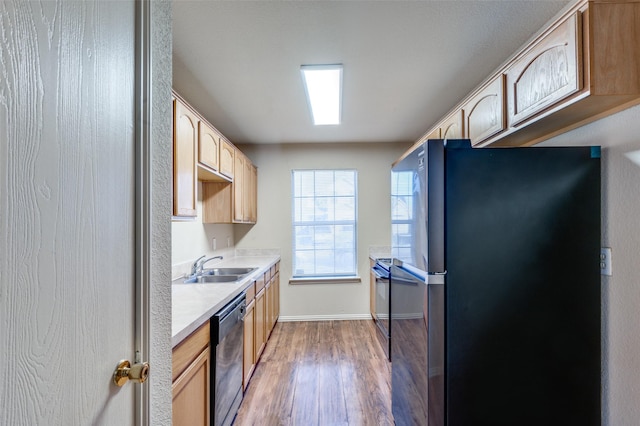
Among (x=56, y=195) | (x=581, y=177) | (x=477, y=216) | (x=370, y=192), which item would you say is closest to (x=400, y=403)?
(x=477, y=216)

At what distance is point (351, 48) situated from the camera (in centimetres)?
186

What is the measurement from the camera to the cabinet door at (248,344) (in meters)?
2.22

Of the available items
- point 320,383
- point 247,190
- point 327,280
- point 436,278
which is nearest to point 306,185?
point 247,190

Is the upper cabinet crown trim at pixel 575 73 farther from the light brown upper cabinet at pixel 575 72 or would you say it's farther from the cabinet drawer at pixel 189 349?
the cabinet drawer at pixel 189 349

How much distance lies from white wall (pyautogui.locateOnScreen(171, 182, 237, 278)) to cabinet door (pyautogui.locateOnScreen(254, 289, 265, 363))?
714mm

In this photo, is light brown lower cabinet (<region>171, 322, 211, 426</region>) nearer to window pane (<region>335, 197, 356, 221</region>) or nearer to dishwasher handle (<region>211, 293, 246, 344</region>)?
dishwasher handle (<region>211, 293, 246, 344</region>)

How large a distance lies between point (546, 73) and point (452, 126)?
3.35ft

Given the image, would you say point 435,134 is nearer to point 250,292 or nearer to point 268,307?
point 250,292

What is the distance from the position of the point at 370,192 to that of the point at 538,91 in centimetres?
282

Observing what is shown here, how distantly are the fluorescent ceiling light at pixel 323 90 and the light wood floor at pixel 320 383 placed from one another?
2.40 metres

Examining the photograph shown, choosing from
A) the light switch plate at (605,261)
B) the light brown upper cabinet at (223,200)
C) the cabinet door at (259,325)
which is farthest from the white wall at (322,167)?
the light switch plate at (605,261)

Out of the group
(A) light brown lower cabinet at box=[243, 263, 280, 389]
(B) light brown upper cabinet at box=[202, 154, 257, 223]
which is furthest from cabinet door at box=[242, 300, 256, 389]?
(B) light brown upper cabinet at box=[202, 154, 257, 223]

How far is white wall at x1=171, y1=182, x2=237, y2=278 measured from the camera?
249cm

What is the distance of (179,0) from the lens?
1.44m
